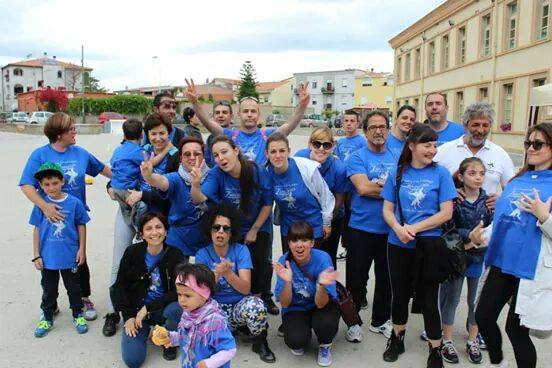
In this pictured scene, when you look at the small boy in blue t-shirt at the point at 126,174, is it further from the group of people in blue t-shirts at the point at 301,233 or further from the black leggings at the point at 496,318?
the black leggings at the point at 496,318

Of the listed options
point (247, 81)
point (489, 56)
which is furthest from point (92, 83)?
point (489, 56)

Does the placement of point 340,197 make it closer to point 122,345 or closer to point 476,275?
point 476,275

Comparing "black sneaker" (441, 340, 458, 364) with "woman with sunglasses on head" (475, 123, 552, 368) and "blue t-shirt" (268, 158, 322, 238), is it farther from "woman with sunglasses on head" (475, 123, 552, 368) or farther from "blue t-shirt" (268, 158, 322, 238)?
"blue t-shirt" (268, 158, 322, 238)

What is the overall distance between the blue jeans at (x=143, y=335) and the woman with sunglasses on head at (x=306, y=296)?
2.68 feet

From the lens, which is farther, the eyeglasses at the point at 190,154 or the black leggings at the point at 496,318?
the eyeglasses at the point at 190,154

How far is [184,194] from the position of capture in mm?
4137

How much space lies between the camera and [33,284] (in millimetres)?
5344

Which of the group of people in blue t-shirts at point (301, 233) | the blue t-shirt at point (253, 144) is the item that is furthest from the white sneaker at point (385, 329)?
the blue t-shirt at point (253, 144)

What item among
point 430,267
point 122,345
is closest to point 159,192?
point 122,345

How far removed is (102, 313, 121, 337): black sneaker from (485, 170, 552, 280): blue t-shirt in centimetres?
313

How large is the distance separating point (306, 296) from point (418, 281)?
0.88 meters

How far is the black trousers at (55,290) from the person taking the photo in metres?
4.22

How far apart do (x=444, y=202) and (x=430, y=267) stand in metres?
0.48

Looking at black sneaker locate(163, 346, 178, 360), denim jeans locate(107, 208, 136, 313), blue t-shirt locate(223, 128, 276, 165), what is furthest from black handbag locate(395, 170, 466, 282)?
denim jeans locate(107, 208, 136, 313)
